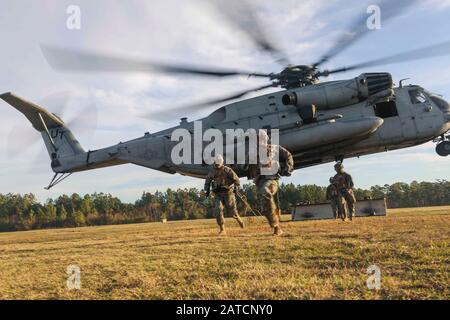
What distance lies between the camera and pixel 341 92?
43.3ft

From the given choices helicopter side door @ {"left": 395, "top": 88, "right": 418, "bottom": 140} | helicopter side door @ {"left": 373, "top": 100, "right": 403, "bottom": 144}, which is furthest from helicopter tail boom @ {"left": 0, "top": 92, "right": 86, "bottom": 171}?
helicopter side door @ {"left": 395, "top": 88, "right": 418, "bottom": 140}

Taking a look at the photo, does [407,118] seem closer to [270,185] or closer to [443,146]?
[443,146]

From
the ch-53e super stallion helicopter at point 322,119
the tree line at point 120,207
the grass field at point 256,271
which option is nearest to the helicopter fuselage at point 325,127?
the ch-53e super stallion helicopter at point 322,119

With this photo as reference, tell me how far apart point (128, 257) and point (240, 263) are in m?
2.04

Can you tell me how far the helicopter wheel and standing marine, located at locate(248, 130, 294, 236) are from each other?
875cm

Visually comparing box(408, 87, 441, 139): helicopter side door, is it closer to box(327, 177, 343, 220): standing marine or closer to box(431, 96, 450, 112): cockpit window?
box(431, 96, 450, 112): cockpit window

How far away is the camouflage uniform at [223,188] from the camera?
9.36 m

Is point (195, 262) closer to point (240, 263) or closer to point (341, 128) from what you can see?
point (240, 263)

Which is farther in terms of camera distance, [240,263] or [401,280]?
[240,263]

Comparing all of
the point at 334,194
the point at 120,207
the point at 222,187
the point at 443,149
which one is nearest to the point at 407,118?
the point at 443,149
